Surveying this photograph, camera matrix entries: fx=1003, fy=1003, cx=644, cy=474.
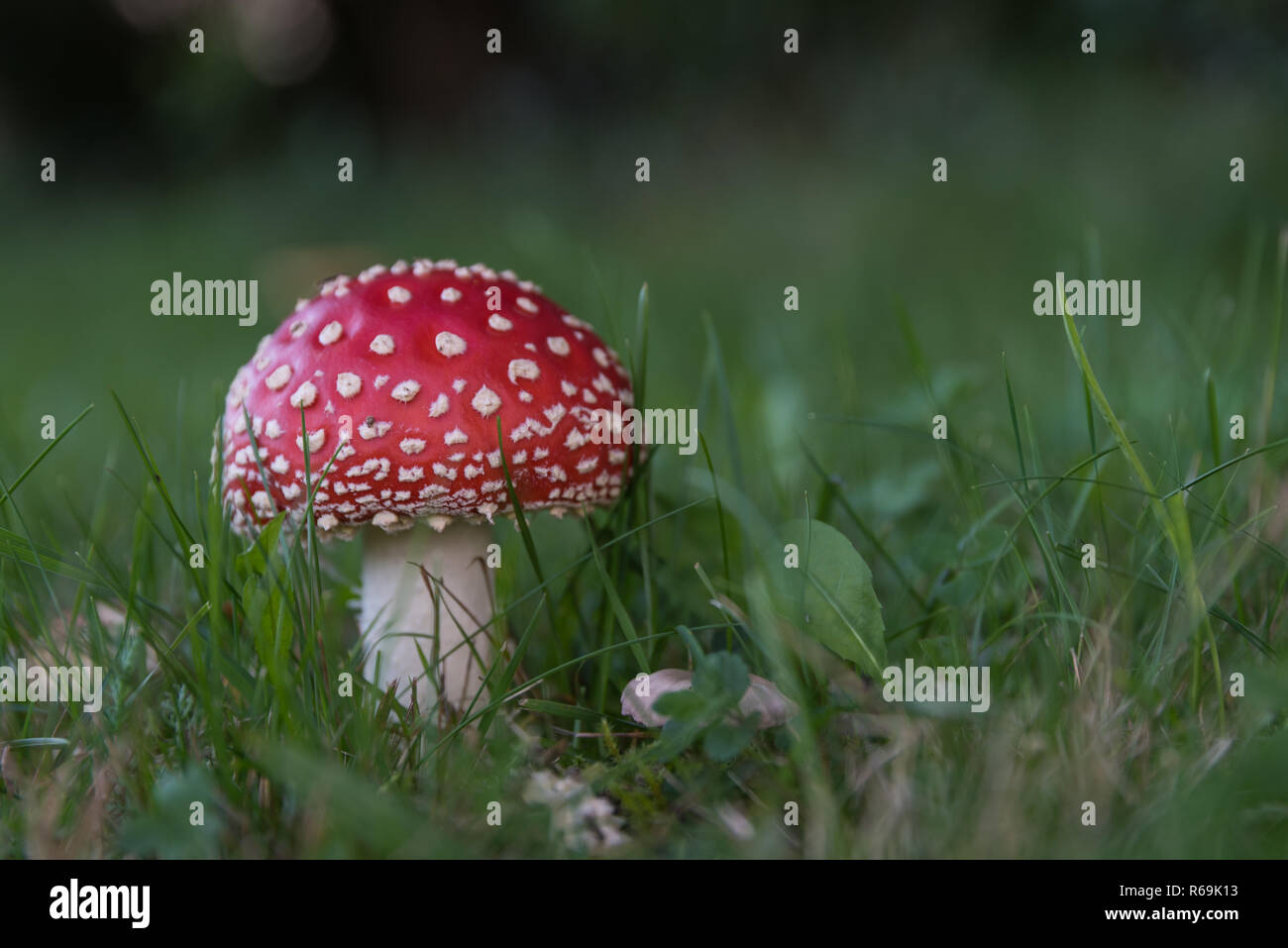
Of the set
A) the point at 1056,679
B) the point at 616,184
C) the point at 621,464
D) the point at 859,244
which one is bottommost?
the point at 1056,679

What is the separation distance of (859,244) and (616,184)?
3.26 meters

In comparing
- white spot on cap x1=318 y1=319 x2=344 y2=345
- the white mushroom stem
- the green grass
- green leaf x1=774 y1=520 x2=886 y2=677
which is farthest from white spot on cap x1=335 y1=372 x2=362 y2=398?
green leaf x1=774 y1=520 x2=886 y2=677

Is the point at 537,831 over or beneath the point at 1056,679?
beneath

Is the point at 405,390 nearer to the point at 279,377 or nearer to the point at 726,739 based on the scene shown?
the point at 279,377

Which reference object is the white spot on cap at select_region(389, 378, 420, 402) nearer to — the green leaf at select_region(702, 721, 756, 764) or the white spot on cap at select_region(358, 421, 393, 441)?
the white spot on cap at select_region(358, 421, 393, 441)

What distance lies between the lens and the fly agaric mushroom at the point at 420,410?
2068 millimetres

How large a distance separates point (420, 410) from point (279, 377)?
34cm

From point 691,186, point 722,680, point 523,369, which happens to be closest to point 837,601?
point 722,680

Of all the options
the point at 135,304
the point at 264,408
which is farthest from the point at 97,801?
the point at 135,304

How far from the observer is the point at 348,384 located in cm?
208

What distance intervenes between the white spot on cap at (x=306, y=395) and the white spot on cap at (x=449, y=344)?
0.27m
